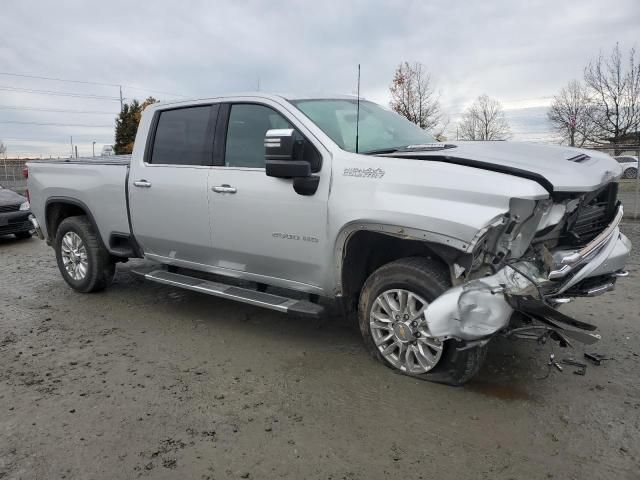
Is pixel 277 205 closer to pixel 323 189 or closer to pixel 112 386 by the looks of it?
pixel 323 189

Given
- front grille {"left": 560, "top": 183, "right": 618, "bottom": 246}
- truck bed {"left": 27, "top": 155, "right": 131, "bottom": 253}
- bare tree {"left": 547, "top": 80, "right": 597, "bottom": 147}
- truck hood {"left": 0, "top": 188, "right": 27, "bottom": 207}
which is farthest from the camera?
bare tree {"left": 547, "top": 80, "right": 597, "bottom": 147}

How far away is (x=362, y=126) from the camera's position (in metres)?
4.31

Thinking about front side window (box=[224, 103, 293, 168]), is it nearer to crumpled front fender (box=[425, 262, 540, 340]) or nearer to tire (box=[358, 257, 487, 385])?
tire (box=[358, 257, 487, 385])

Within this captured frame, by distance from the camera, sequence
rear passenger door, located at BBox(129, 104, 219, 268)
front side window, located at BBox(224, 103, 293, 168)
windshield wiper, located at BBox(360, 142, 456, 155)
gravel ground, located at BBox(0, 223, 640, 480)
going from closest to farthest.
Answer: gravel ground, located at BBox(0, 223, 640, 480) → windshield wiper, located at BBox(360, 142, 456, 155) → front side window, located at BBox(224, 103, 293, 168) → rear passenger door, located at BBox(129, 104, 219, 268)

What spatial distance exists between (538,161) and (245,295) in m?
2.45

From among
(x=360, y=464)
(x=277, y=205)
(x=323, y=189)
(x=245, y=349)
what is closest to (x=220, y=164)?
(x=277, y=205)

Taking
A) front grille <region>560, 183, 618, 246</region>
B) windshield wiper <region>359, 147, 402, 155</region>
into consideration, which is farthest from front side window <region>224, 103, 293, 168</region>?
front grille <region>560, 183, 618, 246</region>

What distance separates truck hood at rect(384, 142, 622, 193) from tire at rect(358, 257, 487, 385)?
74cm

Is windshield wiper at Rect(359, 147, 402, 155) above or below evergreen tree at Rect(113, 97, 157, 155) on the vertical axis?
below

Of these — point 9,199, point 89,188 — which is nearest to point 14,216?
point 9,199

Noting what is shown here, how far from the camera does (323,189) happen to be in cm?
382

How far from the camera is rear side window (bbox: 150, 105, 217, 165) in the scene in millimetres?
4707

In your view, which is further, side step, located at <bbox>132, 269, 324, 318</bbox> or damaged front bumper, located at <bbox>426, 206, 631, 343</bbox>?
side step, located at <bbox>132, 269, 324, 318</bbox>

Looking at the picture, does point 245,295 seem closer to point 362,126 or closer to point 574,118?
point 362,126
